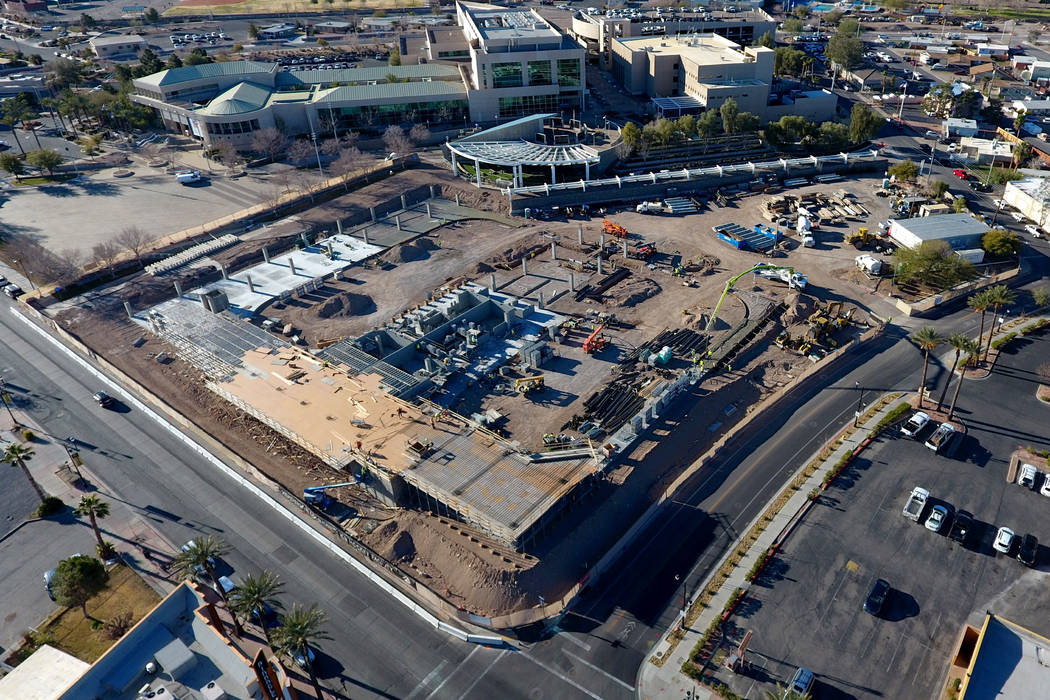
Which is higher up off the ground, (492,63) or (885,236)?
(492,63)

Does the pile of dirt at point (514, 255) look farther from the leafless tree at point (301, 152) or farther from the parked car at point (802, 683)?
the parked car at point (802, 683)

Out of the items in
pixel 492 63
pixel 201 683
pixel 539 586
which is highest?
pixel 492 63

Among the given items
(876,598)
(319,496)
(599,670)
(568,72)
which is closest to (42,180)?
(568,72)

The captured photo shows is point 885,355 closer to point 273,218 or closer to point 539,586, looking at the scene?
point 539,586

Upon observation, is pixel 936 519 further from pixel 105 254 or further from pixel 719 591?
pixel 105 254

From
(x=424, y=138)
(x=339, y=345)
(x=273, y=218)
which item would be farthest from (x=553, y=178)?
(x=339, y=345)
